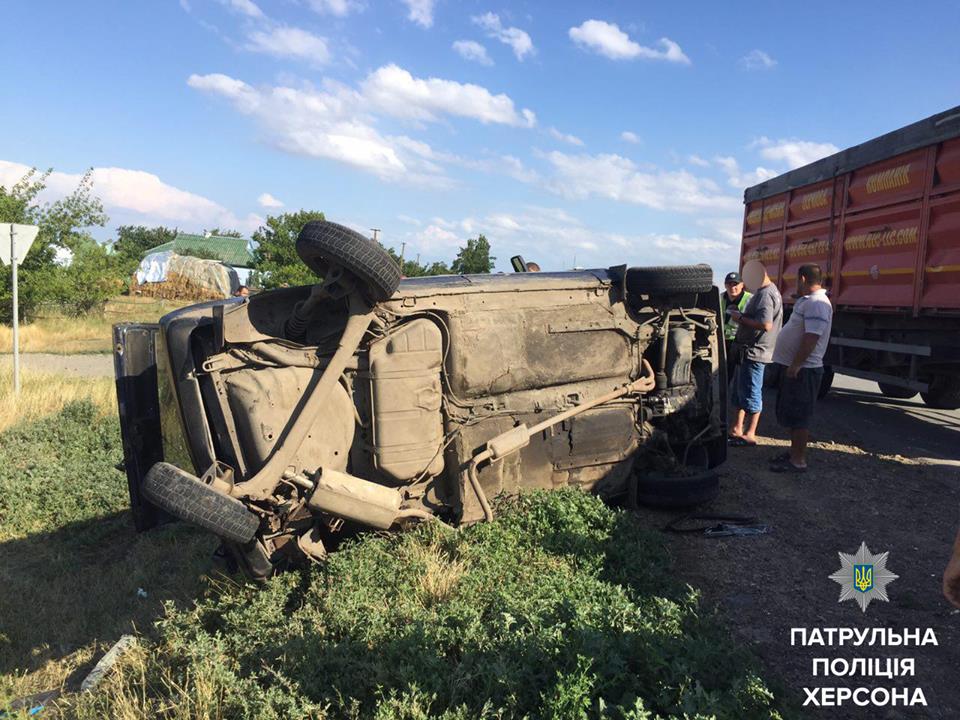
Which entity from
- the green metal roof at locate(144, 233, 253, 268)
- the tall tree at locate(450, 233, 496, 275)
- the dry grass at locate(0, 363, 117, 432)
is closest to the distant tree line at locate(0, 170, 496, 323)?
the tall tree at locate(450, 233, 496, 275)

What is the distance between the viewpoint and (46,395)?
8.98 metres

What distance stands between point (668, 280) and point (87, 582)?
483 cm

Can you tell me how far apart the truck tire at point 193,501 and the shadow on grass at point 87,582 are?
4.76 feet

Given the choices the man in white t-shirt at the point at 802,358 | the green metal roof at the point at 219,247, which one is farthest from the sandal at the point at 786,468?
the green metal roof at the point at 219,247

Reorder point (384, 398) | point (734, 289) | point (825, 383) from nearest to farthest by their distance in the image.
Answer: point (384, 398) → point (734, 289) → point (825, 383)

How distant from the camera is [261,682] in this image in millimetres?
2922

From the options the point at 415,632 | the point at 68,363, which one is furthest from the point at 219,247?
the point at 415,632

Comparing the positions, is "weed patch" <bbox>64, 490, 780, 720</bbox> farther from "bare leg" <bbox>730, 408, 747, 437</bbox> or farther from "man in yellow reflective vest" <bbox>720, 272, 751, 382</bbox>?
"man in yellow reflective vest" <bbox>720, 272, 751, 382</bbox>

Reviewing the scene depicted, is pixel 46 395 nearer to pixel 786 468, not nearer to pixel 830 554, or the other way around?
pixel 786 468

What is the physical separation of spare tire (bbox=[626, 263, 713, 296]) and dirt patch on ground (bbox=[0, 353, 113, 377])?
11253 millimetres

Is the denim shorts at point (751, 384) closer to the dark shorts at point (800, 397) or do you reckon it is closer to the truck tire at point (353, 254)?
the dark shorts at point (800, 397)

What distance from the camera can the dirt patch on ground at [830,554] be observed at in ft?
9.80

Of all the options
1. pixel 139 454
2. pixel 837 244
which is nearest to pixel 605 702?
pixel 139 454

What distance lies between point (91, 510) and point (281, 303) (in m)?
3.70
